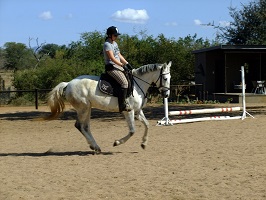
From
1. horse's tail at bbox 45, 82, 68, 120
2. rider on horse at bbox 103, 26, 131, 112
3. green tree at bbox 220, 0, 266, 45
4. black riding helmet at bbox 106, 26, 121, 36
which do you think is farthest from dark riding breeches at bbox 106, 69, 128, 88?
green tree at bbox 220, 0, 266, 45

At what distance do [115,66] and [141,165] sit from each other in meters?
2.44

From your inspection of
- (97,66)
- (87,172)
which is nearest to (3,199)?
(87,172)

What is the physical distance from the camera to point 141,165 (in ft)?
29.4

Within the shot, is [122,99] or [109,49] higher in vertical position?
[109,49]

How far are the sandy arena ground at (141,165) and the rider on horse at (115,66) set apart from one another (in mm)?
1135

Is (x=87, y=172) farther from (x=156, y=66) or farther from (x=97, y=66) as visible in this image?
(x=97, y=66)

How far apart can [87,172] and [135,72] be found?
10.9 feet

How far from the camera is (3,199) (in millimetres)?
6699

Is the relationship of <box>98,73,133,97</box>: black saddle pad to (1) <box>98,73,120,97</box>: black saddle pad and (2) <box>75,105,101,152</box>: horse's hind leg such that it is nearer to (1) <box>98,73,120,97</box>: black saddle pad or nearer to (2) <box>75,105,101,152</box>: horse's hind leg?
(1) <box>98,73,120,97</box>: black saddle pad

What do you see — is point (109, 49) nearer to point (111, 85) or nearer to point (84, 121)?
point (111, 85)

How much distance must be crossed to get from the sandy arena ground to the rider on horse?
3.73 ft

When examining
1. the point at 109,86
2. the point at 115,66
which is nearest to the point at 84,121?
the point at 109,86

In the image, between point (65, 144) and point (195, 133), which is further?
point (195, 133)

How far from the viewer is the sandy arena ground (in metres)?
6.88
